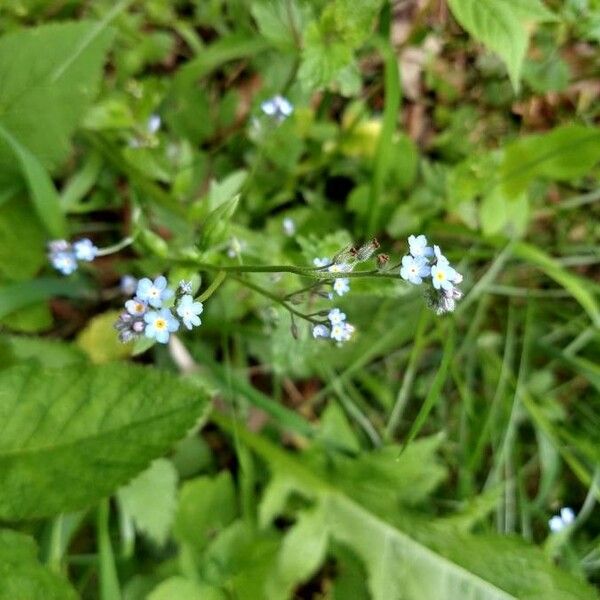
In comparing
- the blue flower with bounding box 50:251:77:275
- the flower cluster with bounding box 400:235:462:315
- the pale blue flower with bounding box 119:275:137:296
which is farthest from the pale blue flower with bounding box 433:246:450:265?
the pale blue flower with bounding box 119:275:137:296

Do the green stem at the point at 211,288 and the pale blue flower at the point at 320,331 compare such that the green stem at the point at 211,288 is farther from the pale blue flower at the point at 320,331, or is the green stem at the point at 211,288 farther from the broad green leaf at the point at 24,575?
the broad green leaf at the point at 24,575

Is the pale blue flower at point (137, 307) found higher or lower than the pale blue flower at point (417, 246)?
lower

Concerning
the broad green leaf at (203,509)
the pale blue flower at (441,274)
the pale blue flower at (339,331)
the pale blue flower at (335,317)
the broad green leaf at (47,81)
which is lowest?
the broad green leaf at (203,509)

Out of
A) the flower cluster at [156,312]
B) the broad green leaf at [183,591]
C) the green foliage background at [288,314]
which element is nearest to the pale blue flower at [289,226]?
the green foliage background at [288,314]

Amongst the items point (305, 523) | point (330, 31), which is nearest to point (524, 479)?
point (305, 523)

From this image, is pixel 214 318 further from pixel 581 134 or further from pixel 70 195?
pixel 581 134

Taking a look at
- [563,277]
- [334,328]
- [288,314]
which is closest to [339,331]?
[334,328]

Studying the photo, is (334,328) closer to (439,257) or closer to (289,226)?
(439,257)
